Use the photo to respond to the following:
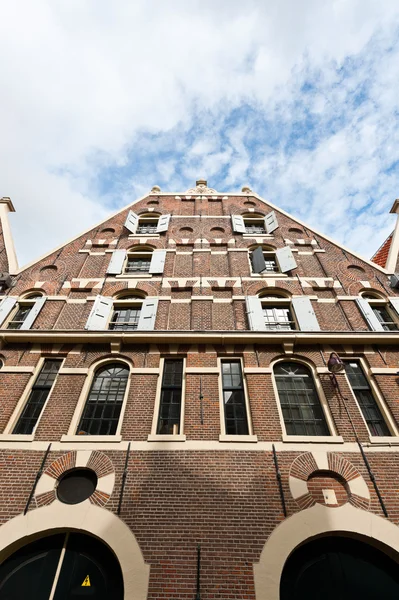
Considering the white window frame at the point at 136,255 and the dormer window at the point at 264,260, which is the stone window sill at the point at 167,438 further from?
the dormer window at the point at 264,260

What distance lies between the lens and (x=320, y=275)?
1372 cm

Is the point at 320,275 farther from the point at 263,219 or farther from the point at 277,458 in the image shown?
the point at 277,458

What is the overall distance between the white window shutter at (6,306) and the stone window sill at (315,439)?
1079cm

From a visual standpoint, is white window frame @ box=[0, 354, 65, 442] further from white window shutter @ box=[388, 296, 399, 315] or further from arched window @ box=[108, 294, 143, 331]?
white window shutter @ box=[388, 296, 399, 315]

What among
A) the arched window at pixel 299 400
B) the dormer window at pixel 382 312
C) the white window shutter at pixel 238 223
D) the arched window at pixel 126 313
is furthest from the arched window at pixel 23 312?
the dormer window at pixel 382 312

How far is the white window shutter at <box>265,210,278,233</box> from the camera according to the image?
16314 mm

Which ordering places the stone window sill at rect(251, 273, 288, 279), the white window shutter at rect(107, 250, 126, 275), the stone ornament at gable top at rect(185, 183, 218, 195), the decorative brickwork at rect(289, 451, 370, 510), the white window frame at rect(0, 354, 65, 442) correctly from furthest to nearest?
1. the stone ornament at gable top at rect(185, 183, 218, 195)
2. the white window shutter at rect(107, 250, 126, 275)
3. the stone window sill at rect(251, 273, 288, 279)
4. the white window frame at rect(0, 354, 65, 442)
5. the decorative brickwork at rect(289, 451, 370, 510)

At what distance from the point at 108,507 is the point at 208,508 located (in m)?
2.27

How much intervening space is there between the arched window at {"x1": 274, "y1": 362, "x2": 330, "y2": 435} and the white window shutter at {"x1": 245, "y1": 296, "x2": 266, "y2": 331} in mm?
1510

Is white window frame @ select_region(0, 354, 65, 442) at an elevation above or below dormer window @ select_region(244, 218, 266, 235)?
below

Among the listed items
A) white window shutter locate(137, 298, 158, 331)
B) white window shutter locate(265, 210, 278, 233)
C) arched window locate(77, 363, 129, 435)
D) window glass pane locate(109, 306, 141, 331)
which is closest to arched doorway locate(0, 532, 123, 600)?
arched window locate(77, 363, 129, 435)

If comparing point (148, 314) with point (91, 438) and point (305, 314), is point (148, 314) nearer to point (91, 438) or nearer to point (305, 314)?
point (91, 438)

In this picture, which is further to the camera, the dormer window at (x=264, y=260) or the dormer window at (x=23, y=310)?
the dormer window at (x=264, y=260)

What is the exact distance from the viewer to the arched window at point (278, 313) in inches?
467
